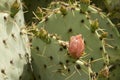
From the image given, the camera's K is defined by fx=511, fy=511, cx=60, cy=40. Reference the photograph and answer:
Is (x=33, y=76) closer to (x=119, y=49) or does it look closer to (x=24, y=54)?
(x=24, y=54)

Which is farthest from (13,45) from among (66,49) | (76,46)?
(76,46)

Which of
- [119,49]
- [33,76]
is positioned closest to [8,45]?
[33,76]

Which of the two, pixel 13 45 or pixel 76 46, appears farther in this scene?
pixel 13 45

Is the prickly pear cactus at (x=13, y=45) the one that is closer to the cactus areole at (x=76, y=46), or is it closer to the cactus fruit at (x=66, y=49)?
the cactus fruit at (x=66, y=49)

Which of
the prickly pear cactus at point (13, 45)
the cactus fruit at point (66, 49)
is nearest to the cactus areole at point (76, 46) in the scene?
the cactus fruit at point (66, 49)

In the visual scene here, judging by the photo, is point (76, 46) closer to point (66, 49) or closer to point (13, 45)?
point (66, 49)
